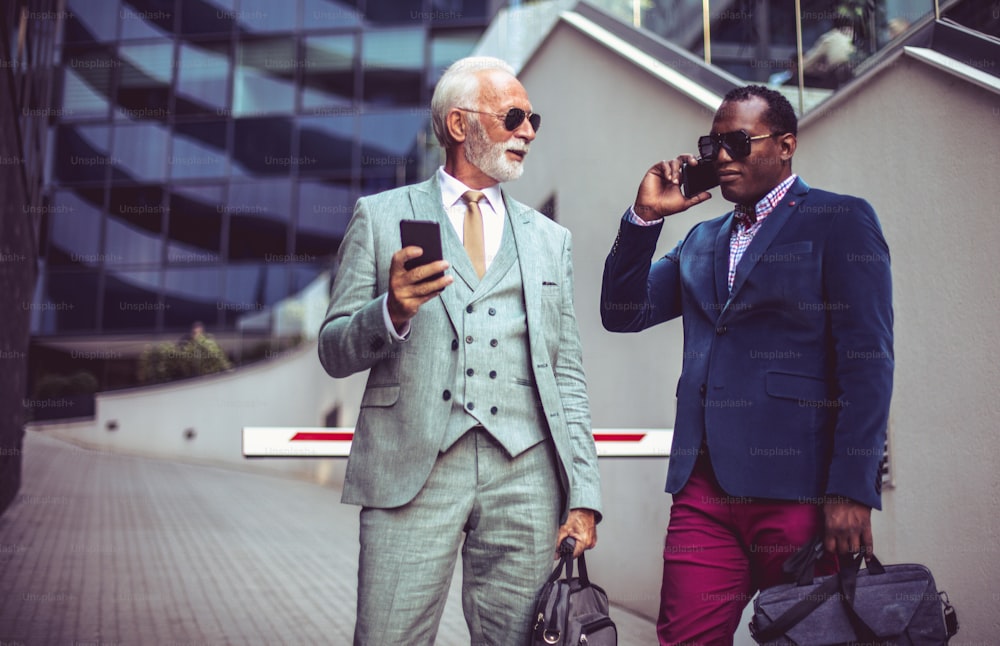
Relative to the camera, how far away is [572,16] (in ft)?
27.1

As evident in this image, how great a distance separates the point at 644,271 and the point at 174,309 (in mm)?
23514

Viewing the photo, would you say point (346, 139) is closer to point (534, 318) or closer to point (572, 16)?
point (572, 16)

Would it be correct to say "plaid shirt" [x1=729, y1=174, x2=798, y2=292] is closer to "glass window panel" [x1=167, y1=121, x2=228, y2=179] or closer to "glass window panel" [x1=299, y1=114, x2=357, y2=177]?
"glass window panel" [x1=299, y1=114, x2=357, y2=177]

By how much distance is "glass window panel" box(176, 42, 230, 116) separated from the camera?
25500 millimetres

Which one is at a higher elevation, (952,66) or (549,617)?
(952,66)

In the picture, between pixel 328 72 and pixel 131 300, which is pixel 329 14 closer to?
pixel 328 72

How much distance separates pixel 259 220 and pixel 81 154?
540cm

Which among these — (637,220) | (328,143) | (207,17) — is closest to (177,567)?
(637,220)

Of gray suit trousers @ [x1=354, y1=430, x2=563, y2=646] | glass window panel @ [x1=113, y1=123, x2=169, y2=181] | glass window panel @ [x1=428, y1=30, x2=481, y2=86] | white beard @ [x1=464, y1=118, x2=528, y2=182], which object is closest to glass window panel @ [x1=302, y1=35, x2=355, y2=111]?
glass window panel @ [x1=428, y1=30, x2=481, y2=86]

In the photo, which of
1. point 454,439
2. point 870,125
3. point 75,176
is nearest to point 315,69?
point 75,176

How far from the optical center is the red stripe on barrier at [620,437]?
4531mm

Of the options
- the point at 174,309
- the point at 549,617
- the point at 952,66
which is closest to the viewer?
the point at 549,617

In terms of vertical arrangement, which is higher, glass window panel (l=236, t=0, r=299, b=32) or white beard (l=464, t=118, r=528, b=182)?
glass window panel (l=236, t=0, r=299, b=32)

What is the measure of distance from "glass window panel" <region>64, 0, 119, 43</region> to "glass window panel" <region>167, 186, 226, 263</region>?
4967mm
